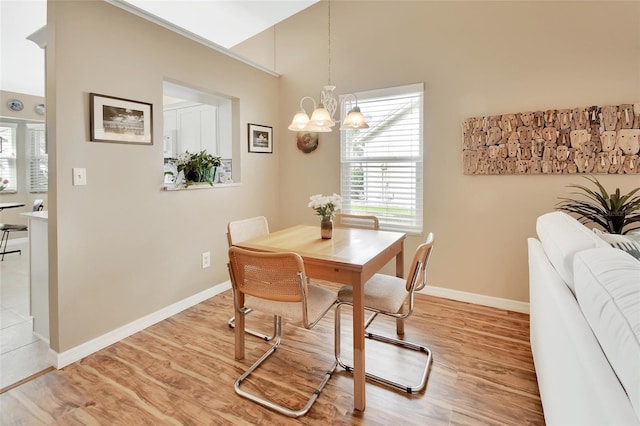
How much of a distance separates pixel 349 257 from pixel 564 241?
1025mm

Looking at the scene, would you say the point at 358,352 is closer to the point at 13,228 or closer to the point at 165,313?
the point at 165,313

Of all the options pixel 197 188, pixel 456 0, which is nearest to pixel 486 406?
pixel 197 188

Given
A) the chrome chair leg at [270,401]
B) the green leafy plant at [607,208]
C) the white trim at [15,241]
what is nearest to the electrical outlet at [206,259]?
the chrome chair leg at [270,401]

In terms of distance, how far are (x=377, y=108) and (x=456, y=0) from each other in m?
1.15

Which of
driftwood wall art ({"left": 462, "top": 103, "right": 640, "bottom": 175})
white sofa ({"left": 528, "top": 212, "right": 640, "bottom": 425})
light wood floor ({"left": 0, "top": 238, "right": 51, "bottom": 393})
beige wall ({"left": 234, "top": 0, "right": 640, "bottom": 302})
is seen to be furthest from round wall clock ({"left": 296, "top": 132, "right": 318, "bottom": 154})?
light wood floor ({"left": 0, "top": 238, "right": 51, "bottom": 393})

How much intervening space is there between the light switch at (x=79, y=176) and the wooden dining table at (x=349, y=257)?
1.14 meters

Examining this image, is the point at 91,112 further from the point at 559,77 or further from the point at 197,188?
the point at 559,77

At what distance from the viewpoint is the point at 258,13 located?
12.3ft

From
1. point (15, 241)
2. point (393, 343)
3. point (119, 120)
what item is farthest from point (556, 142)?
point (15, 241)

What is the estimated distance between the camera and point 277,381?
1957mm

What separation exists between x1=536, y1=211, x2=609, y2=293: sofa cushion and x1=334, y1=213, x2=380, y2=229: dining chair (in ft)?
4.13

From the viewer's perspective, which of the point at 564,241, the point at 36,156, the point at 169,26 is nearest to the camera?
the point at 564,241

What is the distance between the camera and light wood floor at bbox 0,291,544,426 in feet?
5.50

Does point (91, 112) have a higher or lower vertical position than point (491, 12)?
lower
